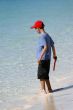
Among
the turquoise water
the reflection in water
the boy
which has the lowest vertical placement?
the turquoise water

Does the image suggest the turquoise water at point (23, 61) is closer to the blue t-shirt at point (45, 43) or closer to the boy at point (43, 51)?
the boy at point (43, 51)

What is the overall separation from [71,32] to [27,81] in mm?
6773

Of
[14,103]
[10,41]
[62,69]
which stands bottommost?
[10,41]

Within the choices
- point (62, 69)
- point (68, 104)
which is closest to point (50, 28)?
point (62, 69)

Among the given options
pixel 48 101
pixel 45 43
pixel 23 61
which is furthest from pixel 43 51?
pixel 23 61

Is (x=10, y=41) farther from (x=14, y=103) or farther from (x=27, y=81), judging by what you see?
(x=14, y=103)

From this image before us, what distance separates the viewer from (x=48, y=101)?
28.1 ft

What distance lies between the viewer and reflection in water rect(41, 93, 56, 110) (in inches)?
322

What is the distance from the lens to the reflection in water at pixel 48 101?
8.19 metres

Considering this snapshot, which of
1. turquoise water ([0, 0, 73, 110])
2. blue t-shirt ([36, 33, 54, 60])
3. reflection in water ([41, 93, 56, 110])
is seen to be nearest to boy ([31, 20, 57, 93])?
blue t-shirt ([36, 33, 54, 60])

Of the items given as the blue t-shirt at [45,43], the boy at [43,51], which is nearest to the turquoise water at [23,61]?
the boy at [43,51]

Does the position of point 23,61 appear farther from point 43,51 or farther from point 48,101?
point 48,101

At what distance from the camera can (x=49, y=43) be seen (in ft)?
29.1

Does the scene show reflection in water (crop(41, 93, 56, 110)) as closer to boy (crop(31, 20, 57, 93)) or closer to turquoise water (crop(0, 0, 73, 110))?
boy (crop(31, 20, 57, 93))
